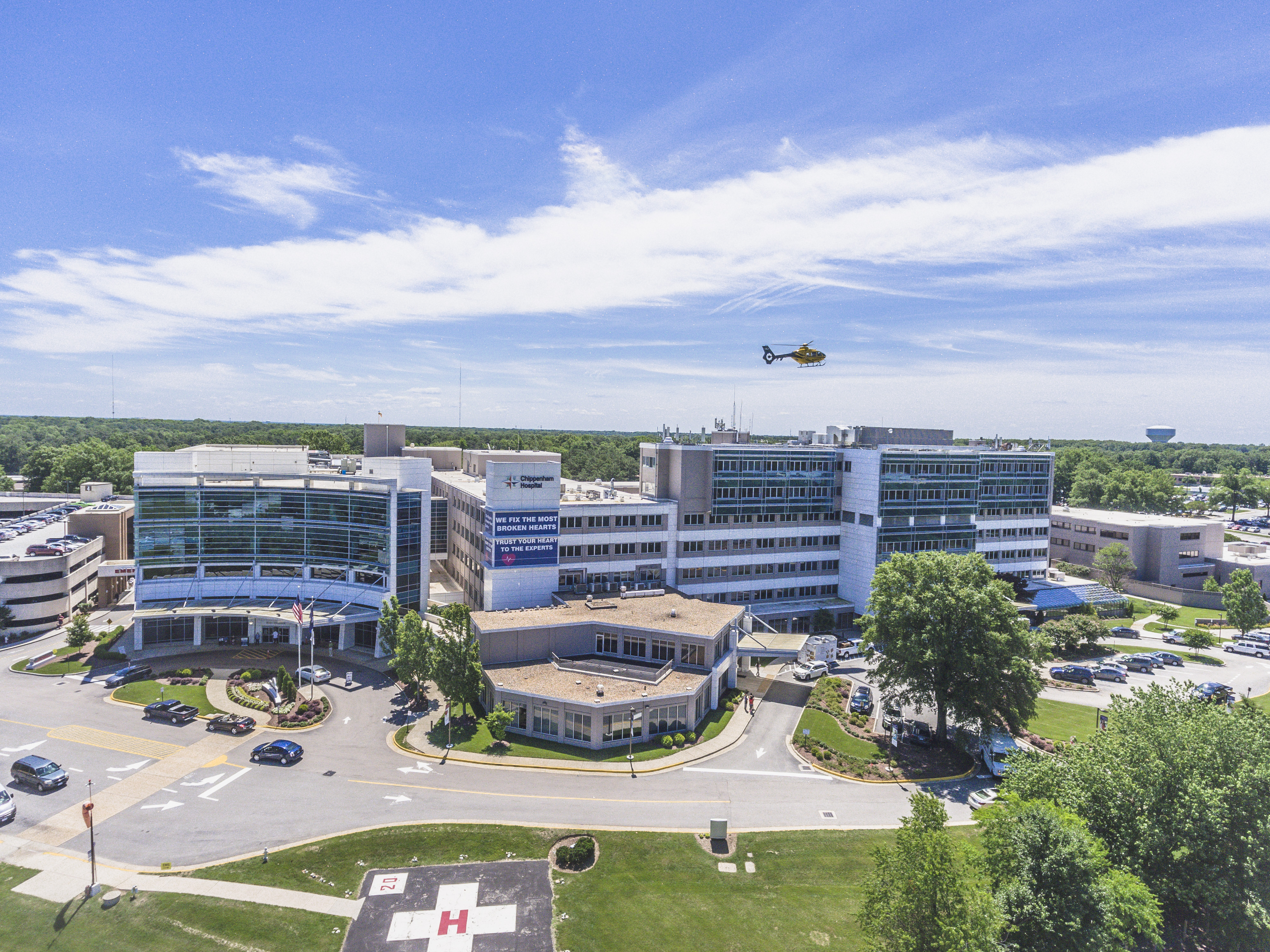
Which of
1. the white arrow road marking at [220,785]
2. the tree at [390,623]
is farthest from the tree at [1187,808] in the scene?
the tree at [390,623]

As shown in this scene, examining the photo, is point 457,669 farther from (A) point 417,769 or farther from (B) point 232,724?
(B) point 232,724

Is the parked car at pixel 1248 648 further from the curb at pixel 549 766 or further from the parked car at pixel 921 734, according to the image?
the curb at pixel 549 766

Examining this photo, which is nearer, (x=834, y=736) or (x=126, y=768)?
(x=126, y=768)

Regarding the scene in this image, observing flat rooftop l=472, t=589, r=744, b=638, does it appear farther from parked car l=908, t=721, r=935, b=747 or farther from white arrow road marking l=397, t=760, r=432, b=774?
parked car l=908, t=721, r=935, b=747

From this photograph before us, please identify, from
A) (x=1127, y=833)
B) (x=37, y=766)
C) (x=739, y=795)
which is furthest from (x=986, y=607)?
(x=37, y=766)

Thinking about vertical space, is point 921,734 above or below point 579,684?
below

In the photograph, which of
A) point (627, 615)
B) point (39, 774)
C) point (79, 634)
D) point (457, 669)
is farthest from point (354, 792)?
point (79, 634)

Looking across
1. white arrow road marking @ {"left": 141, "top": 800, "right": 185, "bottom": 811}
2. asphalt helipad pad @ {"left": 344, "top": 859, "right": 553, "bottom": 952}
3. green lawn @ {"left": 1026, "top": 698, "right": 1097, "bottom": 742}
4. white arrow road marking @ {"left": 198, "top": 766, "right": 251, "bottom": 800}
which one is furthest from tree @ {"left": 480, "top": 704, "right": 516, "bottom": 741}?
green lawn @ {"left": 1026, "top": 698, "right": 1097, "bottom": 742}

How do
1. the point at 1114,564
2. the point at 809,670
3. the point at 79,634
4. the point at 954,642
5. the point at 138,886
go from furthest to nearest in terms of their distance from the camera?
the point at 1114,564, the point at 79,634, the point at 809,670, the point at 954,642, the point at 138,886
